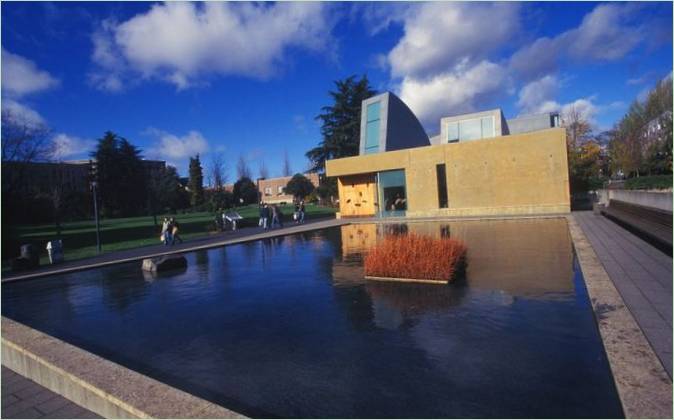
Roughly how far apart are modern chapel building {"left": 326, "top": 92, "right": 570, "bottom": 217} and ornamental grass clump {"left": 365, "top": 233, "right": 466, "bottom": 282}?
18856mm

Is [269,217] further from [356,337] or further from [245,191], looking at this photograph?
[245,191]

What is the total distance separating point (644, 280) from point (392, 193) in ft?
81.2

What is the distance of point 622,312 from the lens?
225 inches

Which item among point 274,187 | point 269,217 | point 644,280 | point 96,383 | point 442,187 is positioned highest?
point 274,187

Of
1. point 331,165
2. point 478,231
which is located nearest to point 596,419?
point 478,231

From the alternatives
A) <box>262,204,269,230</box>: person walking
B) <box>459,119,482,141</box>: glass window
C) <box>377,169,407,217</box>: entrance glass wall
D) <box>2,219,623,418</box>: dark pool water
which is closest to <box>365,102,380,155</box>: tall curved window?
<box>377,169,407,217</box>: entrance glass wall

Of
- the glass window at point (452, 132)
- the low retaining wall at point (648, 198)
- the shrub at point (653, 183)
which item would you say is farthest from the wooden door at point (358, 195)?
the shrub at point (653, 183)

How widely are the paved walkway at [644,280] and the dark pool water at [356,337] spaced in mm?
578

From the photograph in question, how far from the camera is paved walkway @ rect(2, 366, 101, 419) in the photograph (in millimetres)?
4051

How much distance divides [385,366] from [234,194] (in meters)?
80.9

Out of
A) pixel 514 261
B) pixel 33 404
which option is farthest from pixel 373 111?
pixel 33 404

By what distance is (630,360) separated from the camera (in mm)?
4188

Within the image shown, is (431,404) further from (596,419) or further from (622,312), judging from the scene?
(622,312)

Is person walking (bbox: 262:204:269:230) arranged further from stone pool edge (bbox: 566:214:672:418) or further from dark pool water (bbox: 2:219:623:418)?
stone pool edge (bbox: 566:214:672:418)
